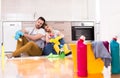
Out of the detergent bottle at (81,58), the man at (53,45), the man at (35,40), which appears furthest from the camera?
the man at (35,40)

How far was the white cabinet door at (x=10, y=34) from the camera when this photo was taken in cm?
505

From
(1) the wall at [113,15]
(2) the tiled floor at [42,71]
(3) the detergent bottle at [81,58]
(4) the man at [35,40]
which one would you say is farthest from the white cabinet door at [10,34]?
(3) the detergent bottle at [81,58]

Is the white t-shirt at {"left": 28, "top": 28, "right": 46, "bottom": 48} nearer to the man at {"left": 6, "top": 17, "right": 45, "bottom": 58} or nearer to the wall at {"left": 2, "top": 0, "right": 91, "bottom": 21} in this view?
the man at {"left": 6, "top": 17, "right": 45, "bottom": 58}

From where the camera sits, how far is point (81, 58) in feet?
4.04

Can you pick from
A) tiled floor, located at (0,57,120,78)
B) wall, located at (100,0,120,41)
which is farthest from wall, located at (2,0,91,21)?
tiled floor, located at (0,57,120,78)

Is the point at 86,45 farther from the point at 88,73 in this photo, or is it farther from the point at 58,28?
Answer: the point at 58,28

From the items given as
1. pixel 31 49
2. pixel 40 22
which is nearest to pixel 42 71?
pixel 31 49

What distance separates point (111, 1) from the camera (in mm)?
2695

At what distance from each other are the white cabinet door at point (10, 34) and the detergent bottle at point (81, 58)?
13.0 ft

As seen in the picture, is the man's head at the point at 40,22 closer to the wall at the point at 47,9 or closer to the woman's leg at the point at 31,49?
the woman's leg at the point at 31,49

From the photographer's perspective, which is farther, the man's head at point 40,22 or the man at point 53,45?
the man's head at point 40,22

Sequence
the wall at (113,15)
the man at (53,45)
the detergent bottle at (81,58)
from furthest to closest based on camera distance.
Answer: the man at (53,45) → the wall at (113,15) → the detergent bottle at (81,58)

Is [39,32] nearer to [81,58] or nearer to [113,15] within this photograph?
[113,15]

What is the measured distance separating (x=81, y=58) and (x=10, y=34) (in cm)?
405
